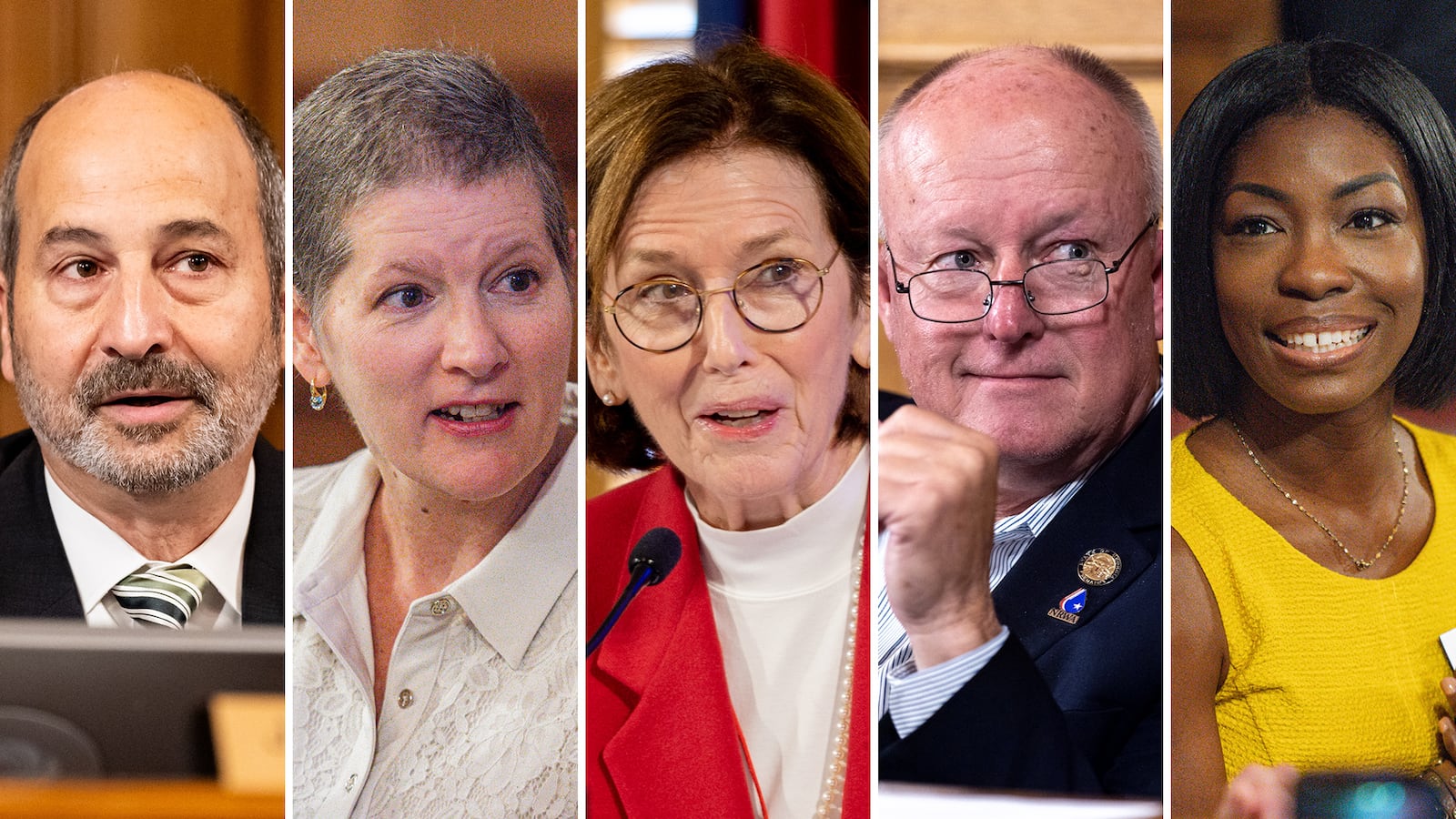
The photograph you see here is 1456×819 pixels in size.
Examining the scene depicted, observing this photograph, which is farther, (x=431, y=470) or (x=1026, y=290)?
(x=431, y=470)

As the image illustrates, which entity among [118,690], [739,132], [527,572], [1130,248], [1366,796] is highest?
[739,132]

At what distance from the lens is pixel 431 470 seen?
2947mm

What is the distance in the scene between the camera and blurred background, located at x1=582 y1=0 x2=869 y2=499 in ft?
9.60

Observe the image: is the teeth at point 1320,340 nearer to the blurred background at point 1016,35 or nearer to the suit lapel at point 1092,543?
the suit lapel at point 1092,543

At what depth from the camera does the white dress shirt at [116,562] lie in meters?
2.96

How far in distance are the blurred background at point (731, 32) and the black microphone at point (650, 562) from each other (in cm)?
92

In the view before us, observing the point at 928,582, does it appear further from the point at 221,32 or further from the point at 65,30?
the point at 65,30

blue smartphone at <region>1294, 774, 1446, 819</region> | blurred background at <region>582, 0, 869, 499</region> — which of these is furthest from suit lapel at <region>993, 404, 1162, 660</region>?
blurred background at <region>582, 0, 869, 499</region>

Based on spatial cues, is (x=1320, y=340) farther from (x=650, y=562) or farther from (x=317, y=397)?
(x=317, y=397)

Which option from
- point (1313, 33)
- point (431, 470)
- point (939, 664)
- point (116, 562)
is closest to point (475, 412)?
point (431, 470)

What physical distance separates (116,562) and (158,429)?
0.29m

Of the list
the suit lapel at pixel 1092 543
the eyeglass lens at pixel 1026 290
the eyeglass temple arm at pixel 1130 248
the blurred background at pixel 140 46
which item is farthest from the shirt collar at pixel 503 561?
the eyeglass temple arm at pixel 1130 248

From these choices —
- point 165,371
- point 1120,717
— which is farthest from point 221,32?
point 1120,717

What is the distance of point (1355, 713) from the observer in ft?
9.45
